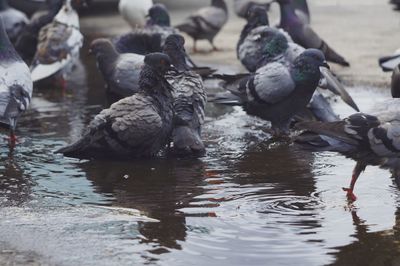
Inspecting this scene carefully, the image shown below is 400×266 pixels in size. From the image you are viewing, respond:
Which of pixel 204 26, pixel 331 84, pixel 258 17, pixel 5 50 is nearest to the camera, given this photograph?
pixel 5 50

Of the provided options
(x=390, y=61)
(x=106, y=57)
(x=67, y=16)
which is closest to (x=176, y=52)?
(x=106, y=57)

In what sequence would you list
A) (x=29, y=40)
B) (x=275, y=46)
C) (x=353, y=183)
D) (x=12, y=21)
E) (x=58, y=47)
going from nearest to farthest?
1. (x=353, y=183)
2. (x=275, y=46)
3. (x=58, y=47)
4. (x=29, y=40)
5. (x=12, y=21)

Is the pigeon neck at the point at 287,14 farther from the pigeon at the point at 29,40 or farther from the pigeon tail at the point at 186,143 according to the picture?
the pigeon tail at the point at 186,143

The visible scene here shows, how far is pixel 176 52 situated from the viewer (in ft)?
26.7

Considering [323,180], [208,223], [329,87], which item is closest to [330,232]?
[208,223]

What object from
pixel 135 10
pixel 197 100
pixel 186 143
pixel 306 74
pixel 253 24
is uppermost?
pixel 306 74

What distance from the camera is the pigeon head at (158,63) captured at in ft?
24.2

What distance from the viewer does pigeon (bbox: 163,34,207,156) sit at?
7.23 m

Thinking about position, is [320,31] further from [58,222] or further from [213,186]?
[58,222]

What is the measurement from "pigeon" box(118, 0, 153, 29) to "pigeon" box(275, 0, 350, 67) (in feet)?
10.5

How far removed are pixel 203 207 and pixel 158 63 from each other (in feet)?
6.36

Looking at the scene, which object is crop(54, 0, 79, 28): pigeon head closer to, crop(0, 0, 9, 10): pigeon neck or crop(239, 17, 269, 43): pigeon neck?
crop(239, 17, 269, 43): pigeon neck

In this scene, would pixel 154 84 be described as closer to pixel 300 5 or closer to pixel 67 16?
pixel 67 16

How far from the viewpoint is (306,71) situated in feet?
24.7
